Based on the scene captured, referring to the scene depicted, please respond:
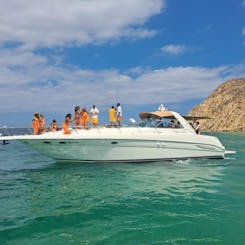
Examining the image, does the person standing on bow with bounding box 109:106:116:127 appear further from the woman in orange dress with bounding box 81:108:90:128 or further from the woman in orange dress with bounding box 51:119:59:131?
the woman in orange dress with bounding box 51:119:59:131

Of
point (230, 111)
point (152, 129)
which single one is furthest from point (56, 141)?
point (230, 111)

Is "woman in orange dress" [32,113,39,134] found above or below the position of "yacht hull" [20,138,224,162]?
above

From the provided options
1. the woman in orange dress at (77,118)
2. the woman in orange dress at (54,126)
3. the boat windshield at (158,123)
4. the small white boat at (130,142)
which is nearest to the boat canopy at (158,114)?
the small white boat at (130,142)

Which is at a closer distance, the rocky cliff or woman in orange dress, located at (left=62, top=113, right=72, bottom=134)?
woman in orange dress, located at (left=62, top=113, right=72, bottom=134)

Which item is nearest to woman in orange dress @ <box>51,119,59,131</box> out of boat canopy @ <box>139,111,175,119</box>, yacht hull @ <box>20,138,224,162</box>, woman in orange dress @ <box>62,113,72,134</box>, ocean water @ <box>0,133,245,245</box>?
woman in orange dress @ <box>62,113,72,134</box>

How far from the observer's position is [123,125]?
57.4 feet

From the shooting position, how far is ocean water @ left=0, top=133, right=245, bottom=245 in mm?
6777

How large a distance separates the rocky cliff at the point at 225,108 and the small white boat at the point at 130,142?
63596 millimetres

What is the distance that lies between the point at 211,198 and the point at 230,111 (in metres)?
79.9

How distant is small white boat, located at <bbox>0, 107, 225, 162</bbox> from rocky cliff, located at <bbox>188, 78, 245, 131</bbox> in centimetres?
6360

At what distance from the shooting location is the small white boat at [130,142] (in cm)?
1588

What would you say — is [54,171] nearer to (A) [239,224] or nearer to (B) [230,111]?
(A) [239,224]

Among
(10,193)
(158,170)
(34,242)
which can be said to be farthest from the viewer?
(158,170)

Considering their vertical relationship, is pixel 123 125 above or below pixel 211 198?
above
